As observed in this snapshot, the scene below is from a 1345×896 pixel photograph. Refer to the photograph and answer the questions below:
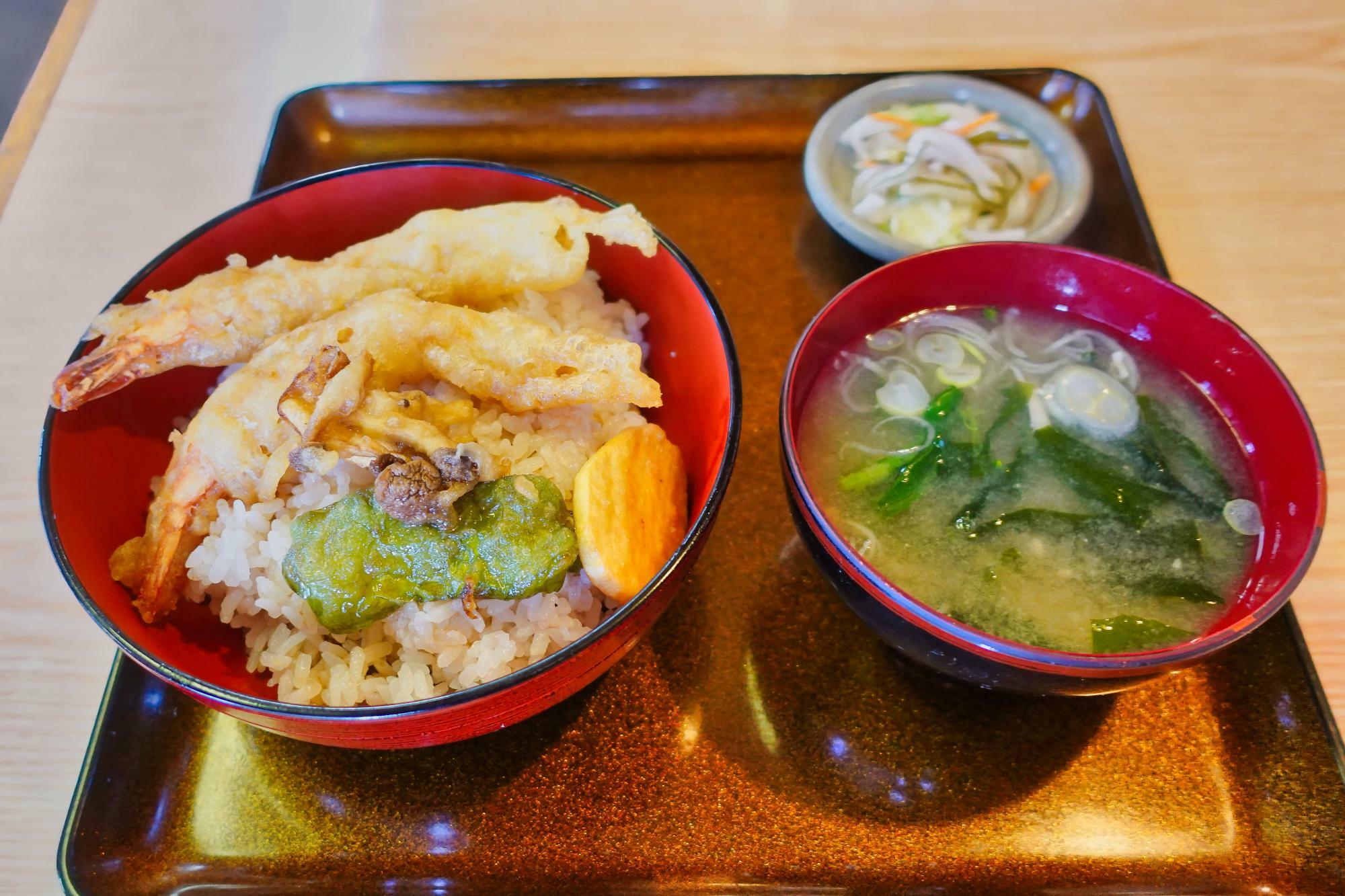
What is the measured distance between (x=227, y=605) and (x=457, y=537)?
1.30ft

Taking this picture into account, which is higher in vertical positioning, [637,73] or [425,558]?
[637,73]

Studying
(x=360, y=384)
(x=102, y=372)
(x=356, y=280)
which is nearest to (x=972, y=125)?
(x=356, y=280)

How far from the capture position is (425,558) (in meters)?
1.20

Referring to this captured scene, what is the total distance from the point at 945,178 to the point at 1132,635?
3.93ft

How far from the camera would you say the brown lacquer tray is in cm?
123

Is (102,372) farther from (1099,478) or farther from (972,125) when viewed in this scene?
(972,125)

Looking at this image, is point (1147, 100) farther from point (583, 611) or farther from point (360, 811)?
point (360, 811)

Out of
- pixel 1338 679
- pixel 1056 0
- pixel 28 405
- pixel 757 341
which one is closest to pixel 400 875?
pixel 757 341

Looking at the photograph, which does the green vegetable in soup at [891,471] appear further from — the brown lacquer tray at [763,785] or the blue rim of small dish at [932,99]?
the blue rim of small dish at [932,99]

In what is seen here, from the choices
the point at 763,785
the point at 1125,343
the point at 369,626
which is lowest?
the point at 763,785

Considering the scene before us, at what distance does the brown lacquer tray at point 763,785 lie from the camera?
1.23 meters

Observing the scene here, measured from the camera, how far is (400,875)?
123 cm

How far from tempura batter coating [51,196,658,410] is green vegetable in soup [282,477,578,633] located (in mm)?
392

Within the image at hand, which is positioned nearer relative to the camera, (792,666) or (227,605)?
(227,605)
